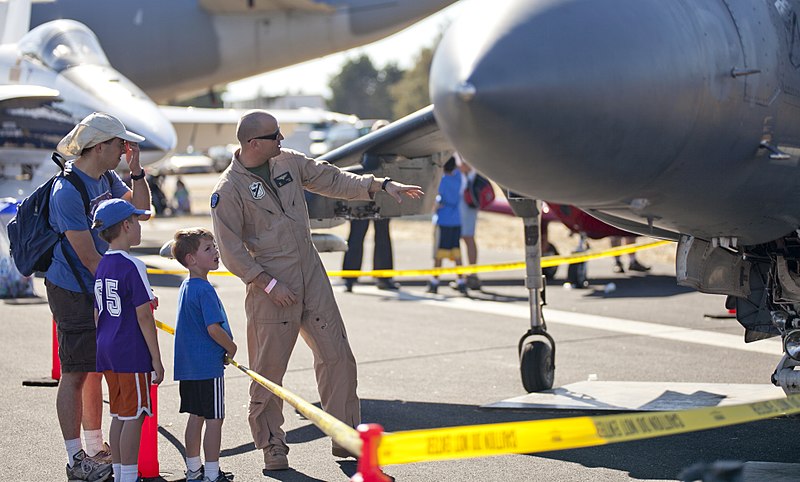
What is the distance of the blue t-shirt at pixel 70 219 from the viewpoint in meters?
6.01

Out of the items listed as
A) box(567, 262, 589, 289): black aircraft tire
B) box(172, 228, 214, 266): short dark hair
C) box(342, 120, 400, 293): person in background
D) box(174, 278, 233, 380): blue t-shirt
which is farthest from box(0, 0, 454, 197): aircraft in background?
box(174, 278, 233, 380): blue t-shirt

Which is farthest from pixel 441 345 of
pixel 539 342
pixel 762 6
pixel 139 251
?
pixel 139 251

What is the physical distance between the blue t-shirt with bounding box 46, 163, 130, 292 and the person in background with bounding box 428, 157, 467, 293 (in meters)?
9.18

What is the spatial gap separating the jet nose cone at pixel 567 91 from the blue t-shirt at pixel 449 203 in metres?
10.8

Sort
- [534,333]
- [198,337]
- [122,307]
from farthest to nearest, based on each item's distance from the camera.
→ 1. [534,333]
2. [198,337]
3. [122,307]

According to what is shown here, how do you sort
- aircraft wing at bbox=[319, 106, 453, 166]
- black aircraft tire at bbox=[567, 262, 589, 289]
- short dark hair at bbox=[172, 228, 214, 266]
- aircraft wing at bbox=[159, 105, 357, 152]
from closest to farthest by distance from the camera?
short dark hair at bbox=[172, 228, 214, 266] → aircraft wing at bbox=[319, 106, 453, 166] → black aircraft tire at bbox=[567, 262, 589, 289] → aircraft wing at bbox=[159, 105, 357, 152]

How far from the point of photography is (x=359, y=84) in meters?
148

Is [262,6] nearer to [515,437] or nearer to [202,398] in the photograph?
[202,398]

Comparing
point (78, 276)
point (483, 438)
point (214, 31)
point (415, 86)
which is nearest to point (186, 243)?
point (78, 276)

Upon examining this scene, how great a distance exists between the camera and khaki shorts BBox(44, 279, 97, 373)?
6102mm

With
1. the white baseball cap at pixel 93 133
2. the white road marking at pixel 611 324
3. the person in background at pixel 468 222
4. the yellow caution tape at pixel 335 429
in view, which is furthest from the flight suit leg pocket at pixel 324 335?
the person in background at pixel 468 222

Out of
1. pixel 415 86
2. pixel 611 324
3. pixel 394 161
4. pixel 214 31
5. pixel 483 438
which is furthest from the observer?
pixel 415 86

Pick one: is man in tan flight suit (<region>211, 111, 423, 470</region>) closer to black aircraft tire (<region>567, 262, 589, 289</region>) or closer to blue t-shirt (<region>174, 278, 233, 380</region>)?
blue t-shirt (<region>174, 278, 233, 380</region>)

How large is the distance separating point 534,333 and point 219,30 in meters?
17.5
